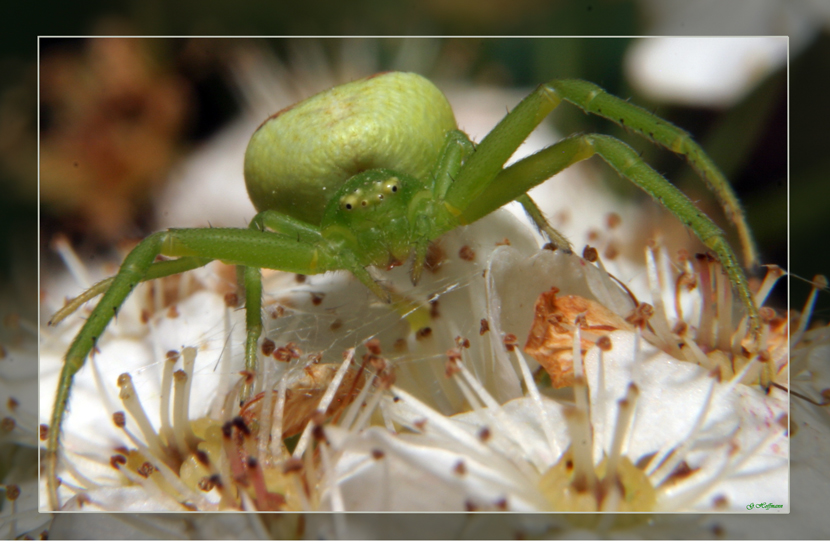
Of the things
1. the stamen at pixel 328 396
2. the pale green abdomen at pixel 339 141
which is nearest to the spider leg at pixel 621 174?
the pale green abdomen at pixel 339 141

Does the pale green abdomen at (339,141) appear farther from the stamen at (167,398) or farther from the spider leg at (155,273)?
the stamen at (167,398)

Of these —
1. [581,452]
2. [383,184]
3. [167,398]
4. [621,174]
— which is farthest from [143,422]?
[621,174]

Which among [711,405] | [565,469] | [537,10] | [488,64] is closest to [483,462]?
[565,469]

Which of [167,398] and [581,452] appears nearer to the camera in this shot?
[581,452]

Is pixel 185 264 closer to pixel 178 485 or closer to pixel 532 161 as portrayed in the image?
pixel 178 485

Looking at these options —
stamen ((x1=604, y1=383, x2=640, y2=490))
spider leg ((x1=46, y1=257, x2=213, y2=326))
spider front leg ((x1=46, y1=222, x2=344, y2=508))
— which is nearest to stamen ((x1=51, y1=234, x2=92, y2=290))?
spider leg ((x1=46, y1=257, x2=213, y2=326))

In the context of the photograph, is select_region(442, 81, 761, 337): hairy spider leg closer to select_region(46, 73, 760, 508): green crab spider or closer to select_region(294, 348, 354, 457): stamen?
select_region(46, 73, 760, 508): green crab spider
